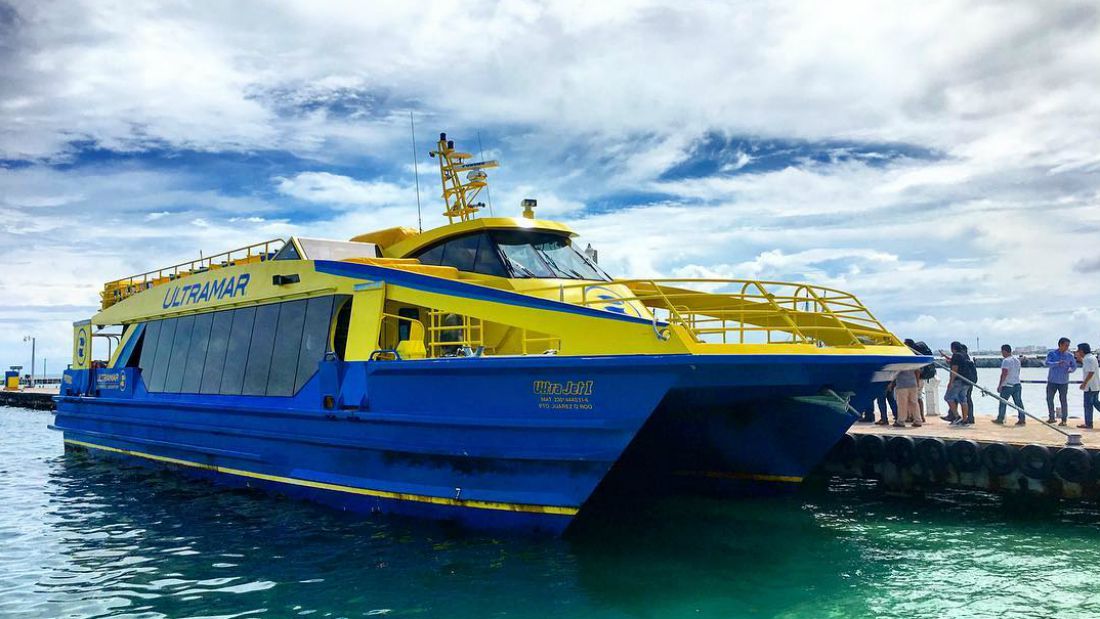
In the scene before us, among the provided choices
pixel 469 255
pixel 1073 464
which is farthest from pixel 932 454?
pixel 469 255

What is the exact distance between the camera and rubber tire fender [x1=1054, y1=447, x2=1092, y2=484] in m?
10.2

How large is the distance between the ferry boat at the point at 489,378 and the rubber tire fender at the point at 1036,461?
302cm

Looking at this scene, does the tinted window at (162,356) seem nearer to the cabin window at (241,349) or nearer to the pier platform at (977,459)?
the cabin window at (241,349)

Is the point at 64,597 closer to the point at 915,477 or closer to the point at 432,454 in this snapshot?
the point at 432,454

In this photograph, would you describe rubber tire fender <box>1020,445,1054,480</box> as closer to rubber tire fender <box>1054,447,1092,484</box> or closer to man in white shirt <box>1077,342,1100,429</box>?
rubber tire fender <box>1054,447,1092,484</box>

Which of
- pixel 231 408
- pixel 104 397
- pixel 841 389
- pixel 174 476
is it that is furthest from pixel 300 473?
pixel 104 397

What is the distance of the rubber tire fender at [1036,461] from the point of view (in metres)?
10.5

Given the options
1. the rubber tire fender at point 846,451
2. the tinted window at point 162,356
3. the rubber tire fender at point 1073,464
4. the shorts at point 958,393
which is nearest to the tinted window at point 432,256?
the tinted window at point 162,356

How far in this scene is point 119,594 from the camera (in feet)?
23.5

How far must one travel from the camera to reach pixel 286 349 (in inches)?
420

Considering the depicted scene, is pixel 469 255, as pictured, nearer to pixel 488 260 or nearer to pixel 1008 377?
pixel 488 260

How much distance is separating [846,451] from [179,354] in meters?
10.9

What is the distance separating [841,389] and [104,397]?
1352 cm

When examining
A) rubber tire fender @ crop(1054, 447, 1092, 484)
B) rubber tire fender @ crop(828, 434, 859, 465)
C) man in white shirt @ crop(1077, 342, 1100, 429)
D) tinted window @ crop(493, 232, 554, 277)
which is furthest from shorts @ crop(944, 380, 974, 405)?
tinted window @ crop(493, 232, 554, 277)
